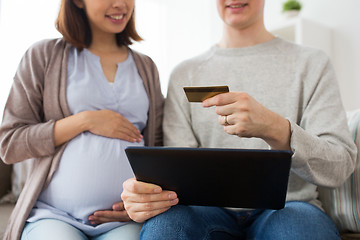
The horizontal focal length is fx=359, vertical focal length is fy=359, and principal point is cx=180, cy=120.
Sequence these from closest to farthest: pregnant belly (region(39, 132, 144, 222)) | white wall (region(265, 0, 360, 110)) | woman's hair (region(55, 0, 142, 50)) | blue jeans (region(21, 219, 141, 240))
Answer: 1. blue jeans (region(21, 219, 141, 240))
2. pregnant belly (region(39, 132, 144, 222))
3. woman's hair (region(55, 0, 142, 50))
4. white wall (region(265, 0, 360, 110))

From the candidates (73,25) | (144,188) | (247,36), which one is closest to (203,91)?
(144,188)

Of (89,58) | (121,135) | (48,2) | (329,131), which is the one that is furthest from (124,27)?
(48,2)

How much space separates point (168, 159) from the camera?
0.76 metres

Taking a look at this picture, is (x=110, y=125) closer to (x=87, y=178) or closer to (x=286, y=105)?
(x=87, y=178)

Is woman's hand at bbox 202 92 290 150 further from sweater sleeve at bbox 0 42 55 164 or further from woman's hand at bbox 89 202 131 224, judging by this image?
sweater sleeve at bbox 0 42 55 164

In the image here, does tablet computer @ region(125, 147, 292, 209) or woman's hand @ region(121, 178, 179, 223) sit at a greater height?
tablet computer @ region(125, 147, 292, 209)

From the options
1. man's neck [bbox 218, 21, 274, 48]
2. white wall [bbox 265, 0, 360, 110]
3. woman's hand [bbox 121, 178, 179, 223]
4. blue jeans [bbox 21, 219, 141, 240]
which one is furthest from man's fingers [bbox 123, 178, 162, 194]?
white wall [bbox 265, 0, 360, 110]

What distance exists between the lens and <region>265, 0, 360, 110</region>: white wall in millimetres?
2145

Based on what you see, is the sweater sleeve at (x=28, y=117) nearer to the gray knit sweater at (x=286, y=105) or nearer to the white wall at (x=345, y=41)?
the gray knit sweater at (x=286, y=105)

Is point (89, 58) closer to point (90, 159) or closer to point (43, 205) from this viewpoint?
point (90, 159)

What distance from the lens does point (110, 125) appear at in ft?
3.63

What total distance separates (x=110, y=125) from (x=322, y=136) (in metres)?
0.62

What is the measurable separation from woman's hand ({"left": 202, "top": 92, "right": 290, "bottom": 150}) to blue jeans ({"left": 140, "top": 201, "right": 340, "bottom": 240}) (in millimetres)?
191

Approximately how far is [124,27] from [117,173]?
1.72ft
